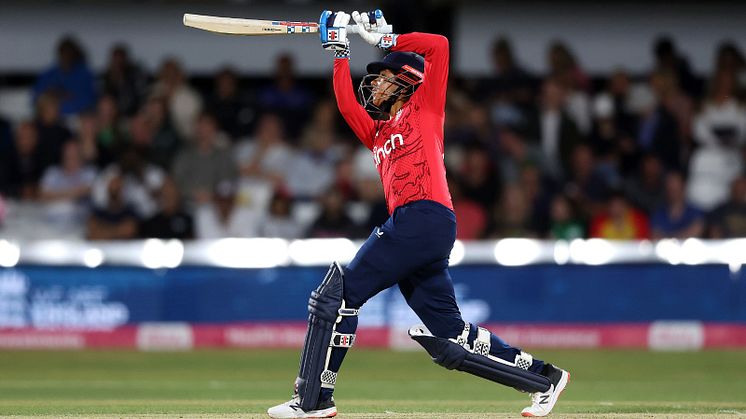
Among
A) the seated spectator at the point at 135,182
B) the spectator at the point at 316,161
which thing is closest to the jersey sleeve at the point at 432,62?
the seated spectator at the point at 135,182

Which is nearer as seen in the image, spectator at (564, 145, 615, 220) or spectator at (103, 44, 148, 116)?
spectator at (564, 145, 615, 220)

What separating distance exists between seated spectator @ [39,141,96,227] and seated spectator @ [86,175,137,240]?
1.29 feet

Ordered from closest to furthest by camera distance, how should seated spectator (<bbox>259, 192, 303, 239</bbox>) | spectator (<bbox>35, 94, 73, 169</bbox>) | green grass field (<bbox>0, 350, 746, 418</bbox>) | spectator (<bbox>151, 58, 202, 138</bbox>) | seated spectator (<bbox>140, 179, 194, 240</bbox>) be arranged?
green grass field (<bbox>0, 350, 746, 418</bbox>) < seated spectator (<bbox>140, 179, 194, 240</bbox>) < seated spectator (<bbox>259, 192, 303, 239</bbox>) < spectator (<bbox>35, 94, 73, 169</bbox>) < spectator (<bbox>151, 58, 202, 138</bbox>)

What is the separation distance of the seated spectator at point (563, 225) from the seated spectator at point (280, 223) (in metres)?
3.03

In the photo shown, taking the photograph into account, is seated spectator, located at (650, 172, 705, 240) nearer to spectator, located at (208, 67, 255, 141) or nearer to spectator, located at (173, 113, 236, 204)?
spectator, located at (173, 113, 236, 204)

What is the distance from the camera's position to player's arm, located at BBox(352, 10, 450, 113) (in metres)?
7.11

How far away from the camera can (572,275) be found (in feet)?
45.4

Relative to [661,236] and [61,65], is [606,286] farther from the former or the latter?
[61,65]

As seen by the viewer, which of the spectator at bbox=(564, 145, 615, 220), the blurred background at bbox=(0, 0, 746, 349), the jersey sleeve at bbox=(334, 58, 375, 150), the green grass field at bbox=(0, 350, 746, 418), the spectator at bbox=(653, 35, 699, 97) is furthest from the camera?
the spectator at bbox=(653, 35, 699, 97)

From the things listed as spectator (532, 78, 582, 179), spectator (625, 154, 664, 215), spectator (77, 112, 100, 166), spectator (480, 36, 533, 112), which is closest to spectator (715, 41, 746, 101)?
spectator (625, 154, 664, 215)

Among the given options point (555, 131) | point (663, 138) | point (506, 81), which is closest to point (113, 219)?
point (506, 81)

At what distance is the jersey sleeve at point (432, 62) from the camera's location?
711cm

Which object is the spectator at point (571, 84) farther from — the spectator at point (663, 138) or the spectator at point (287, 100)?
the spectator at point (287, 100)

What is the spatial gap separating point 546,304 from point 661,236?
2182 millimetres
